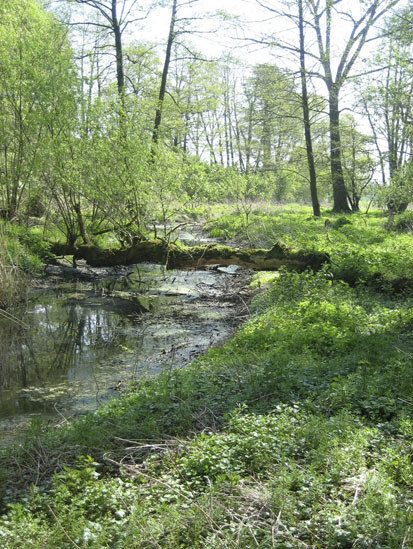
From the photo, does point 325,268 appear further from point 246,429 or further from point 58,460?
point 58,460

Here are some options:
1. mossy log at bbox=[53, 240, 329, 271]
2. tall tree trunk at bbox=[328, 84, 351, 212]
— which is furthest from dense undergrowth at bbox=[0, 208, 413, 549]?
tall tree trunk at bbox=[328, 84, 351, 212]

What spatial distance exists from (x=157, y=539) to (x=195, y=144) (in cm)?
4112

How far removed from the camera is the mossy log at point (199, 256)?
11.4 m

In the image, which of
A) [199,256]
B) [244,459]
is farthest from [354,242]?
[244,459]

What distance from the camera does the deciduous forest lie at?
337 centimetres

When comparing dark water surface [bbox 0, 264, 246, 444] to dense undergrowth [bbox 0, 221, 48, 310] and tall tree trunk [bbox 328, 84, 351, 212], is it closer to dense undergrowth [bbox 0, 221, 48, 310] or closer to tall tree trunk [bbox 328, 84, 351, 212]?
dense undergrowth [bbox 0, 221, 48, 310]

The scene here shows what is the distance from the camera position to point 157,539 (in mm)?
3078

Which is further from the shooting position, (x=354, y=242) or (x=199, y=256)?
(x=354, y=242)

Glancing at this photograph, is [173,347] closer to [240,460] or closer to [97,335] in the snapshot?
[97,335]

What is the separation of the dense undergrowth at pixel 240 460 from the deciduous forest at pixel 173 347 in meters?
0.02

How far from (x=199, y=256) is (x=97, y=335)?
4035mm

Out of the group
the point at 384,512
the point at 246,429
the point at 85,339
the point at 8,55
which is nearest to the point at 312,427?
the point at 246,429

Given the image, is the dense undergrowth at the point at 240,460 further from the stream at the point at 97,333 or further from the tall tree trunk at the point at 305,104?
the tall tree trunk at the point at 305,104

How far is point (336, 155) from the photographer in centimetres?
2353
